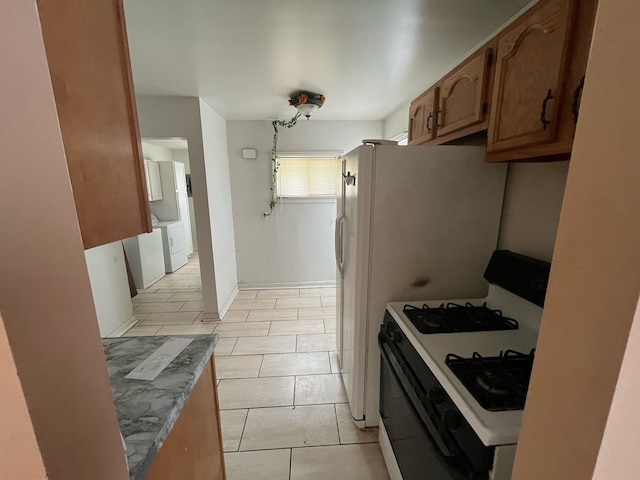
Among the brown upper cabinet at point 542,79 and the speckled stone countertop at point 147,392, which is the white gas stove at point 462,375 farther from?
the speckled stone countertop at point 147,392

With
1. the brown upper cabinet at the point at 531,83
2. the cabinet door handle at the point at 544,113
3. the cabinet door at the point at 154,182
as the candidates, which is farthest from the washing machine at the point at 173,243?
the cabinet door handle at the point at 544,113

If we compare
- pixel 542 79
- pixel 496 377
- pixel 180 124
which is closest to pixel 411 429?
pixel 496 377

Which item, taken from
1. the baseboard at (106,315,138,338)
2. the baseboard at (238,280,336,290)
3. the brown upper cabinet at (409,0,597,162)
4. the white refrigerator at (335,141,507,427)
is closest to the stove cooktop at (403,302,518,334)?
the white refrigerator at (335,141,507,427)

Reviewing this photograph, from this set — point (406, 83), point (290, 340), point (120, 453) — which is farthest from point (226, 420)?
point (406, 83)

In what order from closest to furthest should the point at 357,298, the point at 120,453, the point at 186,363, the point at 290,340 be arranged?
the point at 120,453
the point at 186,363
the point at 357,298
the point at 290,340

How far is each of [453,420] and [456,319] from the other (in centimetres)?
63

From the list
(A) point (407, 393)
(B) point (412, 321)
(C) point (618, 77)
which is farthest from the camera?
(B) point (412, 321)

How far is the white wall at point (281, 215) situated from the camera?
3.73 metres

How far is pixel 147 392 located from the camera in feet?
2.86

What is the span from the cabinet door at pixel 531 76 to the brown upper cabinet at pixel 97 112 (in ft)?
4.29

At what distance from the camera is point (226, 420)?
73.5 inches

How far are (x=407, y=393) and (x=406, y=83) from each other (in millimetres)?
2449

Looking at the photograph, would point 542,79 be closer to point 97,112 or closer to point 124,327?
point 97,112

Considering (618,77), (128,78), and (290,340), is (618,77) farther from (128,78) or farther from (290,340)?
(290,340)
